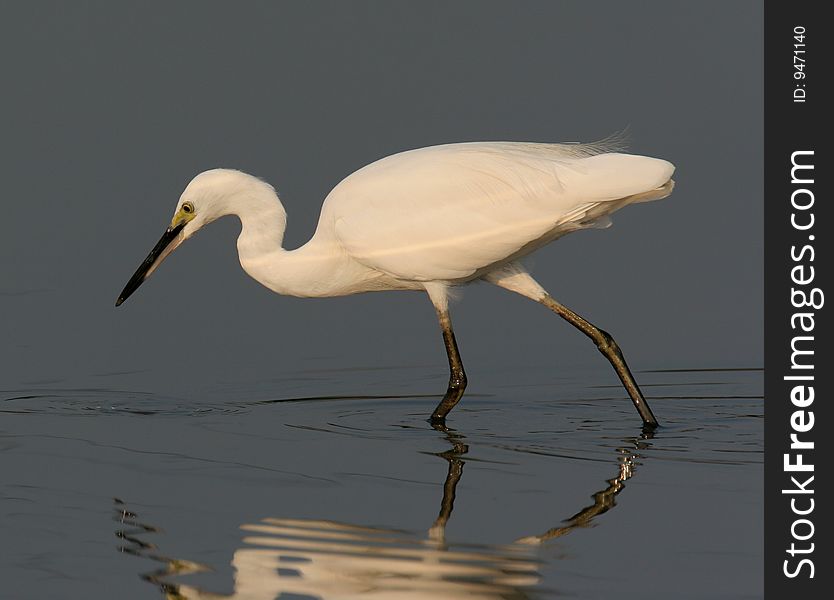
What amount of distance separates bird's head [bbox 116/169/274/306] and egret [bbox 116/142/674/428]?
1cm

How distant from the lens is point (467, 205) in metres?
9.52

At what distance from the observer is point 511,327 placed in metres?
12.1

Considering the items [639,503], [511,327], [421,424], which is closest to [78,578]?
[639,503]

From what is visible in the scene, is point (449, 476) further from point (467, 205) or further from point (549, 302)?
point (549, 302)

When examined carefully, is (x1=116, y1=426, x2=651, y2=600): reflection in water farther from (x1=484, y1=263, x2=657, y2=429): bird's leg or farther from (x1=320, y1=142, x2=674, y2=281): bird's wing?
(x1=484, y1=263, x2=657, y2=429): bird's leg

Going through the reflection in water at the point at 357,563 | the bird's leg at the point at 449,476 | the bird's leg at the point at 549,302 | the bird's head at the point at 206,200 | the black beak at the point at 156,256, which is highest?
the bird's head at the point at 206,200

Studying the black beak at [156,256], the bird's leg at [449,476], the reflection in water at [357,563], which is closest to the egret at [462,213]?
the black beak at [156,256]

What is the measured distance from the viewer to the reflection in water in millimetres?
6297

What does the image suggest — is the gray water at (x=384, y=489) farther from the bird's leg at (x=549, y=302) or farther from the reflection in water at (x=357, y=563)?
the bird's leg at (x=549, y=302)

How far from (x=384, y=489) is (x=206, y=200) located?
10.4 ft

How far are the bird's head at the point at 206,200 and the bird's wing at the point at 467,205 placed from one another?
2.83ft

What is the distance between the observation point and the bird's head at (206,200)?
10.3 meters

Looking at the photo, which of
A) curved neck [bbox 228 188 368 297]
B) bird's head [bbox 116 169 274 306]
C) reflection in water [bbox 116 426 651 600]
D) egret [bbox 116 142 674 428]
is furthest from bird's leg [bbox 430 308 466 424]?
reflection in water [bbox 116 426 651 600]
